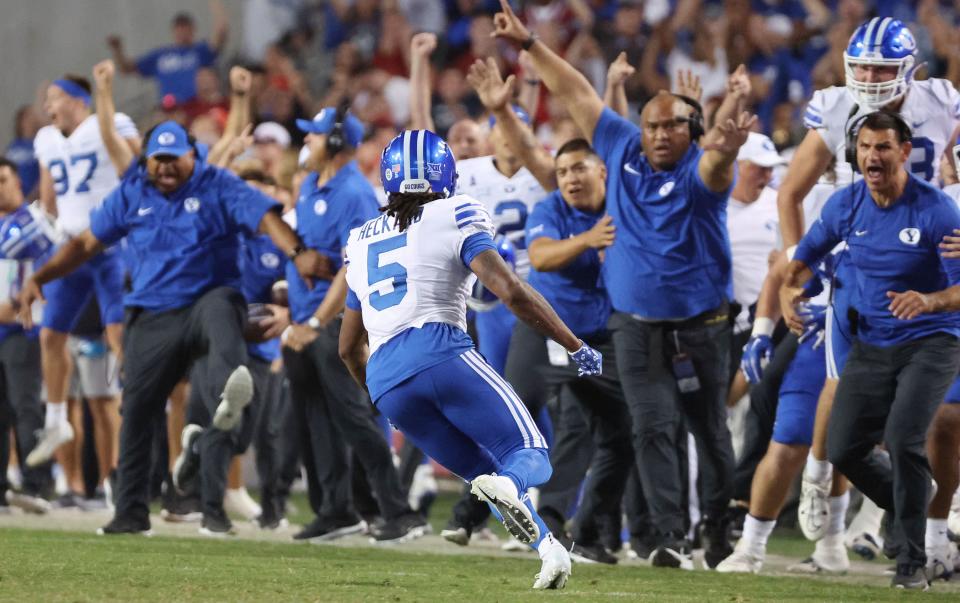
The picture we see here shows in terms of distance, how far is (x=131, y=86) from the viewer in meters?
19.1

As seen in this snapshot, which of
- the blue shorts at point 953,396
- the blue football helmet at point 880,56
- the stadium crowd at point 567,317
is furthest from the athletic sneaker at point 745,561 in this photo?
the blue football helmet at point 880,56

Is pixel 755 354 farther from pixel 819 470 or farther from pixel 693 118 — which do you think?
pixel 693 118

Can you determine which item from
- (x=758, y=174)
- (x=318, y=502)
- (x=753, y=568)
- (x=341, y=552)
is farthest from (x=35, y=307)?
(x=753, y=568)

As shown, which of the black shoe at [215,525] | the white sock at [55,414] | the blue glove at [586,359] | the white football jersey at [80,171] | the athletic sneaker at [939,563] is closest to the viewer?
the blue glove at [586,359]

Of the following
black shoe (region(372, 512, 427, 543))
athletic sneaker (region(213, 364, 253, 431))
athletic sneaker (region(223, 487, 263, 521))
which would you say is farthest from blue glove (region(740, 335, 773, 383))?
athletic sneaker (region(223, 487, 263, 521))

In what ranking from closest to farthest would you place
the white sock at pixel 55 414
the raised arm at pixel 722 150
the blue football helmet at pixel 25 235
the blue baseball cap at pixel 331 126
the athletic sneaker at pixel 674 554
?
the raised arm at pixel 722 150 < the athletic sneaker at pixel 674 554 < the blue baseball cap at pixel 331 126 < the white sock at pixel 55 414 < the blue football helmet at pixel 25 235

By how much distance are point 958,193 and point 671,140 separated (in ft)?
4.73

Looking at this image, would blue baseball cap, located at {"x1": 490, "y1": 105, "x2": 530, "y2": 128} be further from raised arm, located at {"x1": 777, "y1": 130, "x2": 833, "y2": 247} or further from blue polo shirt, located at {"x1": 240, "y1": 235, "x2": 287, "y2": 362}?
raised arm, located at {"x1": 777, "y1": 130, "x2": 833, "y2": 247}

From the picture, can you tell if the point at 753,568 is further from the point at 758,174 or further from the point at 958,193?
the point at 758,174

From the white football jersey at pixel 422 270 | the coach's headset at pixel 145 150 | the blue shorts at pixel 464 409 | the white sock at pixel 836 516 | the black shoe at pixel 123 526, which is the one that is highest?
the coach's headset at pixel 145 150

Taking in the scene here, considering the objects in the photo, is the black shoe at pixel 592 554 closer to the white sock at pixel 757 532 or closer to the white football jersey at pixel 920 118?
the white sock at pixel 757 532

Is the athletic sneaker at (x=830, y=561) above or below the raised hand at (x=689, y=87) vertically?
below

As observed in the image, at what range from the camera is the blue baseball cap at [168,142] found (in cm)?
969

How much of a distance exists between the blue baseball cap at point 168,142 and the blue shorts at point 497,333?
2.02m
